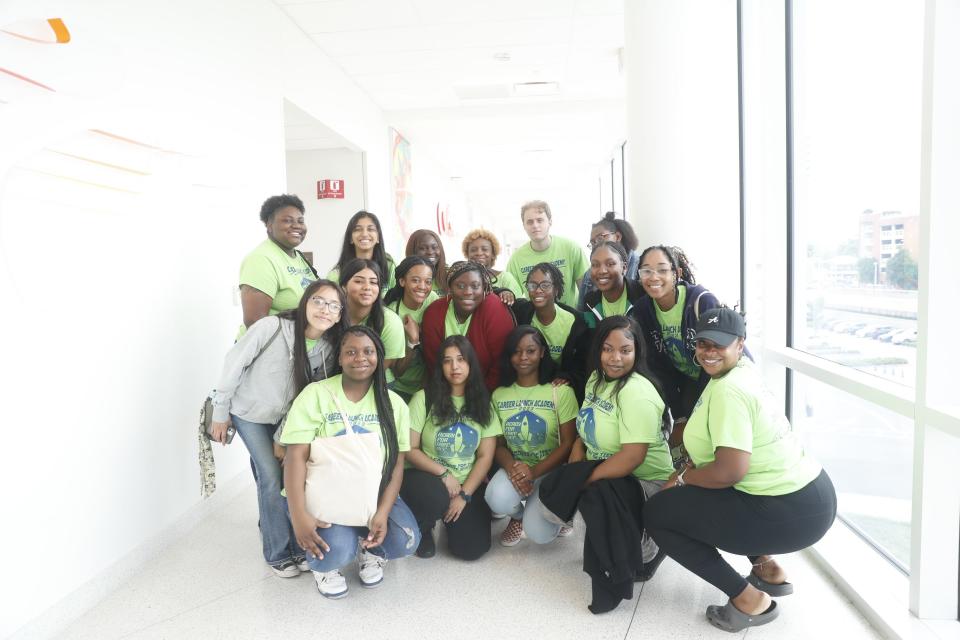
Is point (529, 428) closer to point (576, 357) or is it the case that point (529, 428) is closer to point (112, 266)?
point (576, 357)

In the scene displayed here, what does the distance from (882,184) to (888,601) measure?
62.0 inches

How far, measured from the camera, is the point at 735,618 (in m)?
2.20

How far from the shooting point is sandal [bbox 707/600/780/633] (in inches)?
86.3

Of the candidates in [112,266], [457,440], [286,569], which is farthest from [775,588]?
[112,266]

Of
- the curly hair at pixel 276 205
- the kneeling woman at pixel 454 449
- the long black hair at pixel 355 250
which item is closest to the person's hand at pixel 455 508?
the kneeling woman at pixel 454 449

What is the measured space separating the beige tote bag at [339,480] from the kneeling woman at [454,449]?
34 centimetres

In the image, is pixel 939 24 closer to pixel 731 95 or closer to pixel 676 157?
pixel 676 157

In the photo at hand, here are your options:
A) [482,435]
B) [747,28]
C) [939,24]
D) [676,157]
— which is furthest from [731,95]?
[482,435]

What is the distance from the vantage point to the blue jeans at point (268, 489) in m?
2.66

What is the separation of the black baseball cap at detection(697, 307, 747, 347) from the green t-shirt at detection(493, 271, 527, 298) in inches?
60.6

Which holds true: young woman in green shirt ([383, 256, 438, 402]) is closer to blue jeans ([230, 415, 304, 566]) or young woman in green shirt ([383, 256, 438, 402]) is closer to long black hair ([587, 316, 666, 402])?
blue jeans ([230, 415, 304, 566])

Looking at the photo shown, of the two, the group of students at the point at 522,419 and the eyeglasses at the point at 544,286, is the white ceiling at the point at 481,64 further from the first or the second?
the eyeglasses at the point at 544,286

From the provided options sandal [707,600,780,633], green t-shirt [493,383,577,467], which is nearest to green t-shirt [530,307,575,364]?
green t-shirt [493,383,577,467]

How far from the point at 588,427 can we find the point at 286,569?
143 cm
